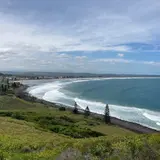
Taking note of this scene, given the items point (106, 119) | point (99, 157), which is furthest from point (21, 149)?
point (106, 119)

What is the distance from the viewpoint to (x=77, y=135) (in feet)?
131

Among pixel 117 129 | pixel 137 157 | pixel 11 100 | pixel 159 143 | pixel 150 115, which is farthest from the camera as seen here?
pixel 11 100

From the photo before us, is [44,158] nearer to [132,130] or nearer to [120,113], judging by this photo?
[132,130]

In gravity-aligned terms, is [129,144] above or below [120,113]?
above

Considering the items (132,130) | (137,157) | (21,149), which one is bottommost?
(132,130)

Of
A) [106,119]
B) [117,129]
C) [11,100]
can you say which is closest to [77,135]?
[117,129]

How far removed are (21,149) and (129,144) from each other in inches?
220

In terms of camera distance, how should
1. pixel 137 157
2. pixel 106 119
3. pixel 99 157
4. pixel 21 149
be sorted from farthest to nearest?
pixel 106 119 → pixel 21 149 → pixel 99 157 → pixel 137 157

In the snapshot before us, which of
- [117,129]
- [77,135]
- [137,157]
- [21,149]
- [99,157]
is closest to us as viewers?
[137,157]

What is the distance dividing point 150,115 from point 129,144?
216ft

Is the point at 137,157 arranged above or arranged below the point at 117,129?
above

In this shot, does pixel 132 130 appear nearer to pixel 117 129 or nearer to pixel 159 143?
pixel 117 129

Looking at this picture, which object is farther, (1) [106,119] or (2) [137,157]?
(1) [106,119]

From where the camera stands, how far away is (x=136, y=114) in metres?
75.5
